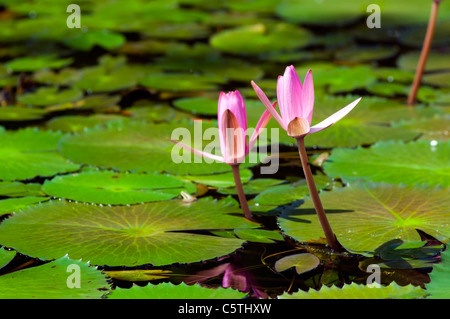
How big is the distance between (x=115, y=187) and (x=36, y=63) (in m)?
1.80

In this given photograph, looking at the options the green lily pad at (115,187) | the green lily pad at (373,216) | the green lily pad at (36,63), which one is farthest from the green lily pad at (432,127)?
the green lily pad at (36,63)

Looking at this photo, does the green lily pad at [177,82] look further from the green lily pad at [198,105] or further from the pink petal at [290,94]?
the pink petal at [290,94]

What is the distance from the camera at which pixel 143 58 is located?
3.49 metres

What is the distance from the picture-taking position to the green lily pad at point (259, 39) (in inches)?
141

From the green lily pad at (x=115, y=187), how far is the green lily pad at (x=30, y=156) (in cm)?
11

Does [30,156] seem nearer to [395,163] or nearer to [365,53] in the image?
[395,163]

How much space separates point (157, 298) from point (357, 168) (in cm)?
95

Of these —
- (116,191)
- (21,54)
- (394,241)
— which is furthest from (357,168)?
(21,54)

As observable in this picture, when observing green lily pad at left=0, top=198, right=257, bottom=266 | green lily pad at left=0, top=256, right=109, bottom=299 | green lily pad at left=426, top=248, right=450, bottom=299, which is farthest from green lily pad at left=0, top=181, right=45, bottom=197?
green lily pad at left=426, top=248, right=450, bottom=299

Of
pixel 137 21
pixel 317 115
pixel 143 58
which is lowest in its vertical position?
Result: pixel 317 115

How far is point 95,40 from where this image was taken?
143 inches

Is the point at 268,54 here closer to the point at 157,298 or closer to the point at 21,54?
the point at 21,54

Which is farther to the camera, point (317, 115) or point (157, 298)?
point (317, 115)
